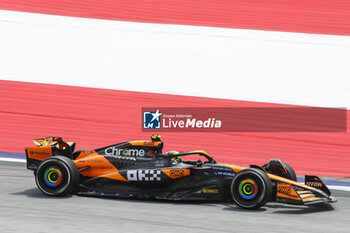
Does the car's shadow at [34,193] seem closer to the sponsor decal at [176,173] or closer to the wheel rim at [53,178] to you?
the wheel rim at [53,178]

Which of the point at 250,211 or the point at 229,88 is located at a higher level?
the point at 229,88

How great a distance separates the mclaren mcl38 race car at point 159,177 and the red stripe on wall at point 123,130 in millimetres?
3633

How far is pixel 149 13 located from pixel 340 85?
6840 millimetres

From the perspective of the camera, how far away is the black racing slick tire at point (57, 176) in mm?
8398

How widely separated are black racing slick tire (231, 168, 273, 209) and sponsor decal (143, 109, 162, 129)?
649 cm

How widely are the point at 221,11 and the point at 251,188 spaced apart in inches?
467

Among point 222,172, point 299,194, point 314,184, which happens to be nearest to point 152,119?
point 222,172

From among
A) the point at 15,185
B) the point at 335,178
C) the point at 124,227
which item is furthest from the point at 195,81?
the point at 124,227

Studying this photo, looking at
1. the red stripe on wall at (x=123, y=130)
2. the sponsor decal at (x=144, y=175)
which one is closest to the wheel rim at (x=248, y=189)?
the sponsor decal at (x=144, y=175)

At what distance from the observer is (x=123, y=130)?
1374 centimetres

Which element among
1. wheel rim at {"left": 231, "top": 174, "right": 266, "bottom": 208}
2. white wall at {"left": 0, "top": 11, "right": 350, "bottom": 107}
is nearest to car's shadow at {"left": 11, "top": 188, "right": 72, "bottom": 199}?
wheel rim at {"left": 231, "top": 174, "right": 266, "bottom": 208}

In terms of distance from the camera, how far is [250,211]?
25.1ft

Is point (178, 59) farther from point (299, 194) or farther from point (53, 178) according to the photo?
point (299, 194)

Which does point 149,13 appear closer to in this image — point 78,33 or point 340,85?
point 78,33
